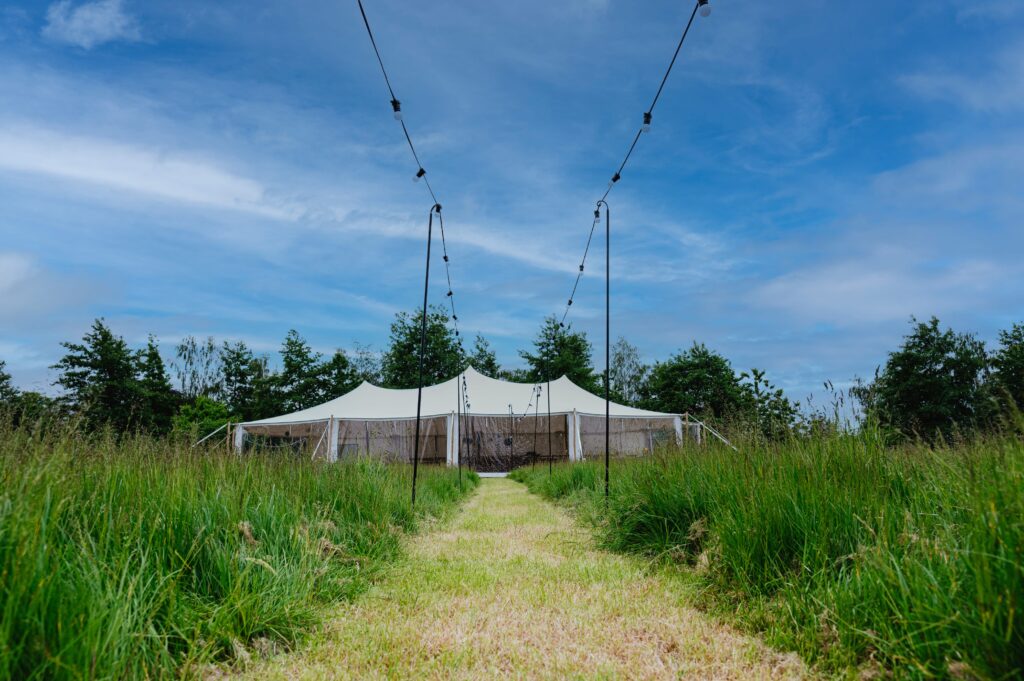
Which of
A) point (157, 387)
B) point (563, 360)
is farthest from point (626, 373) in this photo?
point (157, 387)

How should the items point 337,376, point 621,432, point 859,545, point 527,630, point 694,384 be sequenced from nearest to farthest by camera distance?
point 859,545 < point 527,630 < point 621,432 < point 694,384 < point 337,376

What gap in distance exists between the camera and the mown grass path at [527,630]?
7.12 feet

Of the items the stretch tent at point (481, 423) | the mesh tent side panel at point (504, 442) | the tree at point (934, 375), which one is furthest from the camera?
the tree at point (934, 375)

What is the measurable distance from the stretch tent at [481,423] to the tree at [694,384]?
12850 mm

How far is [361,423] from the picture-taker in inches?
715

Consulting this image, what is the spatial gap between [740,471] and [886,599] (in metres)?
1.54

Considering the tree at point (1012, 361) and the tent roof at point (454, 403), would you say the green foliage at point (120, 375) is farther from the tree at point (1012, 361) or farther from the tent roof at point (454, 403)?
the tree at point (1012, 361)

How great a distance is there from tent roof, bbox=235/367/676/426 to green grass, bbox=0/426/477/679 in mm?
14315

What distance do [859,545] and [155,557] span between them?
9.11 feet

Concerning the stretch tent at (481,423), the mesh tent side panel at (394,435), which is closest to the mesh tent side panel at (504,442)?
the stretch tent at (481,423)

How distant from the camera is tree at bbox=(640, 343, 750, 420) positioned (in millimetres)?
31453

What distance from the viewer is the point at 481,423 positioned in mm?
19234

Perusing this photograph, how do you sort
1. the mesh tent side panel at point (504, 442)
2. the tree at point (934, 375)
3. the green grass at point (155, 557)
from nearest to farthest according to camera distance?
the green grass at point (155, 557) < the mesh tent side panel at point (504, 442) < the tree at point (934, 375)

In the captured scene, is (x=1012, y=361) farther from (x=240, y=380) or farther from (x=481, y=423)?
(x=240, y=380)
